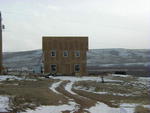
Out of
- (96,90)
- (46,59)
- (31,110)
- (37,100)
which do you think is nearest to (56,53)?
(46,59)

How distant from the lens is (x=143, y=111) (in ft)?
64.7

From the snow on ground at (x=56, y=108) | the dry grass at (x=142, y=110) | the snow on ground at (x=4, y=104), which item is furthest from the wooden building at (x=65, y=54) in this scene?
the dry grass at (x=142, y=110)

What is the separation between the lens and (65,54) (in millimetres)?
61438

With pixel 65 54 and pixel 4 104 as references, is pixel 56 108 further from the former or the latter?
pixel 65 54

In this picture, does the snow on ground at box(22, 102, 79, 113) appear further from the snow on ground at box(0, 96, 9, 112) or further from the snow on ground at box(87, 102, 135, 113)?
the snow on ground at box(0, 96, 9, 112)

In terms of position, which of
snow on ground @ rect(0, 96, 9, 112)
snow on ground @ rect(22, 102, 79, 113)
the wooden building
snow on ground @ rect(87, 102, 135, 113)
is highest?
the wooden building

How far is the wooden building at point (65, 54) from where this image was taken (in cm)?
6081

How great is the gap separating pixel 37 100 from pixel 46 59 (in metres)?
38.6

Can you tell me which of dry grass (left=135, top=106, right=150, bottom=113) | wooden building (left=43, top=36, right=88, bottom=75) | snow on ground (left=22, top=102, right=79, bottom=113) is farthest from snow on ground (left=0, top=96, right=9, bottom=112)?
wooden building (left=43, top=36, right=88, bottom=75)

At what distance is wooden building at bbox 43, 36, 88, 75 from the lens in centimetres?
6081

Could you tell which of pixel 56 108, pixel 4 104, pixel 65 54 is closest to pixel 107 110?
pixel 56 108

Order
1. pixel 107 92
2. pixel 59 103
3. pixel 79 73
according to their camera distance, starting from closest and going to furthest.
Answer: pixel 59 103
pixel 107 92
pixel 79 73

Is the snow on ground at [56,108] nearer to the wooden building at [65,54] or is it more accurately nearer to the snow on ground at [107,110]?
the snow on ground at [107,110]

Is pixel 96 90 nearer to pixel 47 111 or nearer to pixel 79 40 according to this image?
pixel 47 111
